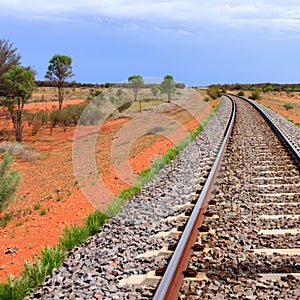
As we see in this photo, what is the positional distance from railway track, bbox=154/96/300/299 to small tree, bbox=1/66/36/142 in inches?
911

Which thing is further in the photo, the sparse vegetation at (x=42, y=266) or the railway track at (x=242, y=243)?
the sparse vegetation at (x=42, y=266)

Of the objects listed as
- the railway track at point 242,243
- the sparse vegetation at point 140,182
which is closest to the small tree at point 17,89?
the sparse vegetation at point 140,182

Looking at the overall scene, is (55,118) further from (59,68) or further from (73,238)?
(73,238)

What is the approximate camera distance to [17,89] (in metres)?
29.9

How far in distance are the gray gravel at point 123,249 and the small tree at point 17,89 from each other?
2257 cm

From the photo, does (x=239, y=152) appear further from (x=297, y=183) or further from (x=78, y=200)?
(x=78, y=200)

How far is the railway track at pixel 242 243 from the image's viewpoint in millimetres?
4074

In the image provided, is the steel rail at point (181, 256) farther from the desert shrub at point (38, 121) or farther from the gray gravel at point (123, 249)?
the desert shrub at point (38, 121)

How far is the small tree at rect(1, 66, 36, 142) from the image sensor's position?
29.6 metres

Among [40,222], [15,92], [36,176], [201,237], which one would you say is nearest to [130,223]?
[201,237]

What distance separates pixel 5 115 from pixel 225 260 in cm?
2884

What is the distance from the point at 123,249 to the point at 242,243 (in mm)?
1433

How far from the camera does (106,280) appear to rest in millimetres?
4598

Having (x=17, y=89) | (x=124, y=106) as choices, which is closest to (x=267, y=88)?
(x=124, y=106)
